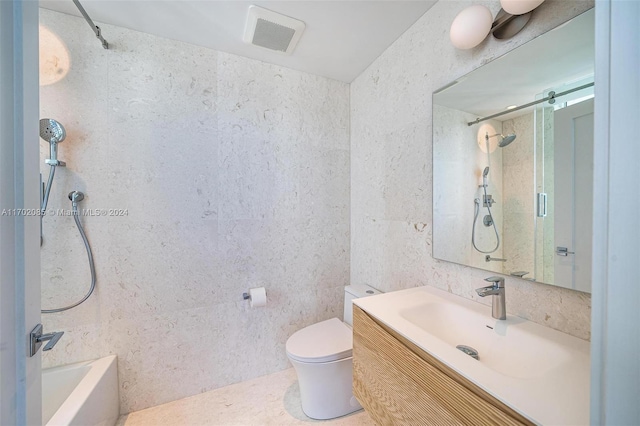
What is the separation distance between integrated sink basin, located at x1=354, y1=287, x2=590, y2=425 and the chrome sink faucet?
0.03 metres

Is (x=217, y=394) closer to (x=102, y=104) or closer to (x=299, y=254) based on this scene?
(x=299, y=254)

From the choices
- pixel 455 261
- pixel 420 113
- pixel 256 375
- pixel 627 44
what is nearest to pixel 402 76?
pixel 420 113

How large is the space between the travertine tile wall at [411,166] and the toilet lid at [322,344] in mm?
440

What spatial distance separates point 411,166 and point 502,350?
1.01 metres

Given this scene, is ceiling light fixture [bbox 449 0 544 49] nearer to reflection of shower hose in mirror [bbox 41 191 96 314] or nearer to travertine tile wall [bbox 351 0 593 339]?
travertine tile wall [bbox 351 0 593 339]

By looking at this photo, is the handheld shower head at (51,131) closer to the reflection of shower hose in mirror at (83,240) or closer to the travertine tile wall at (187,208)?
the travertine tile wall at (187,208)

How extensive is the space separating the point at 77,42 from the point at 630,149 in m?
2.32

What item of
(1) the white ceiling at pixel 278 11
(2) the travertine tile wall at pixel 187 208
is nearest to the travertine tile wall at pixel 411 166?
(1) the white ceiling at pixel 278 11

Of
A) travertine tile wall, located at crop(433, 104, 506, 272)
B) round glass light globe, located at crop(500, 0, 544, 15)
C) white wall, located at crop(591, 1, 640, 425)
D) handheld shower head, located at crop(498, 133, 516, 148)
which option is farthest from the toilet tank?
round glass light globe, located at crop(500, 0, 544, 15)

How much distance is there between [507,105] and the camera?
40.5 inches

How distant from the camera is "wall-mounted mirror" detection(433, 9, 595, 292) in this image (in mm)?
811

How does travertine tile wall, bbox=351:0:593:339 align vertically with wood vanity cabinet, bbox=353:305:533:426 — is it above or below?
above

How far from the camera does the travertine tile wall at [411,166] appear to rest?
0.89 m

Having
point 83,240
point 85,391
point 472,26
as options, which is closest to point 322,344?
point 85,391
